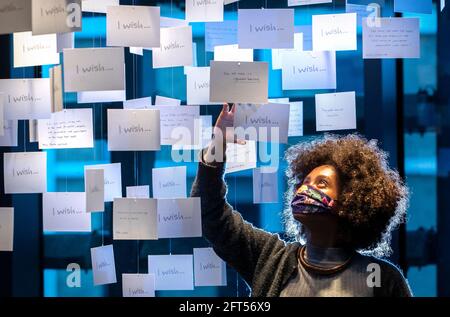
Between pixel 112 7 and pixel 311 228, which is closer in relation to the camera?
pixel 311 228

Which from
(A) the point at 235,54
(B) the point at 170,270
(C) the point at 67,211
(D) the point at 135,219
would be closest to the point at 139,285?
(B) the point at 170,270

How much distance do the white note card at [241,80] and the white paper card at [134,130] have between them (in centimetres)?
24

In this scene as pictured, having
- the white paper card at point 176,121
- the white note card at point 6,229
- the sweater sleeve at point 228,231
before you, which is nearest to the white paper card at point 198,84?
the white paper card at point 176,121

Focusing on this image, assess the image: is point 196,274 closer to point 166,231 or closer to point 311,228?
point 166,231

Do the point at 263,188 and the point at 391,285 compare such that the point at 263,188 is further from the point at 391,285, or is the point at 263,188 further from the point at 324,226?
the point at 391,285

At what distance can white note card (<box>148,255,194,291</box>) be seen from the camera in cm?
214

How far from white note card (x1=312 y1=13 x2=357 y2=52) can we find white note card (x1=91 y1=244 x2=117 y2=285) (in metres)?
0.97

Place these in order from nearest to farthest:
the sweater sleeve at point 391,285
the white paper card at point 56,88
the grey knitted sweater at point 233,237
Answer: the sweater sleeve at point 391,285 < the grey knitted sweater at point 233,237 < the white paper card at point 56,88

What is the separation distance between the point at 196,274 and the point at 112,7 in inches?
35.6

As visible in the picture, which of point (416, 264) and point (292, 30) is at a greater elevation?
point (292, 30)

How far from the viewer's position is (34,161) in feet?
7.09

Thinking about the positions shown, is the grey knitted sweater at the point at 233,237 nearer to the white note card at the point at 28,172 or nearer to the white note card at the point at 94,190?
the white note card at the point at 94,190

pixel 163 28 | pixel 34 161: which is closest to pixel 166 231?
pixel 34 161

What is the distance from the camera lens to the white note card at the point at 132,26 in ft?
6.75
